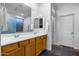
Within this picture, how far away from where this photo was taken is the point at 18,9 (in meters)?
1.88

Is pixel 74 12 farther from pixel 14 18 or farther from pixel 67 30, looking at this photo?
pixel 14 18

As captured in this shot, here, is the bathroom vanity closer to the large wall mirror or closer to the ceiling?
the large wall mirror

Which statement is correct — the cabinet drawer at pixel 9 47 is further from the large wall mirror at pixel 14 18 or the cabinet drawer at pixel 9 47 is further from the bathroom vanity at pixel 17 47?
the large wall mirror at pixel 14 18

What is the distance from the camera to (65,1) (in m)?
1.60

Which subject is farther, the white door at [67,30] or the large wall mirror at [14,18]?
the white door at [67,30]

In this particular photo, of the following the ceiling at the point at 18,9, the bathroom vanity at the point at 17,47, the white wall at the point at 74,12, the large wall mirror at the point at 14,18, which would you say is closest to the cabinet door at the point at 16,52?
the bathroom vanity at the point at 17,47

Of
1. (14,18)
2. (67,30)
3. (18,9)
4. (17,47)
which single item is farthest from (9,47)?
(67,30)

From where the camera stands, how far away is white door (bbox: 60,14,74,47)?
5.56ft

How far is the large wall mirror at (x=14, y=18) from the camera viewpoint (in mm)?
1571

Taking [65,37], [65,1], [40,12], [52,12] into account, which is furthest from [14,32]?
[65,1]

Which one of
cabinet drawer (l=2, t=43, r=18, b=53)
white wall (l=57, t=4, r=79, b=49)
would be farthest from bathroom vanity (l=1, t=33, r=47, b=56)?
white wall (l=57, t=4, r=79, b=49)

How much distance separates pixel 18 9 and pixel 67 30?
1.01m

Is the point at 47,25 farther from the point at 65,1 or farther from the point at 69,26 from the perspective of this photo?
the point at 65,1

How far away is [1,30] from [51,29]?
2.95ft
